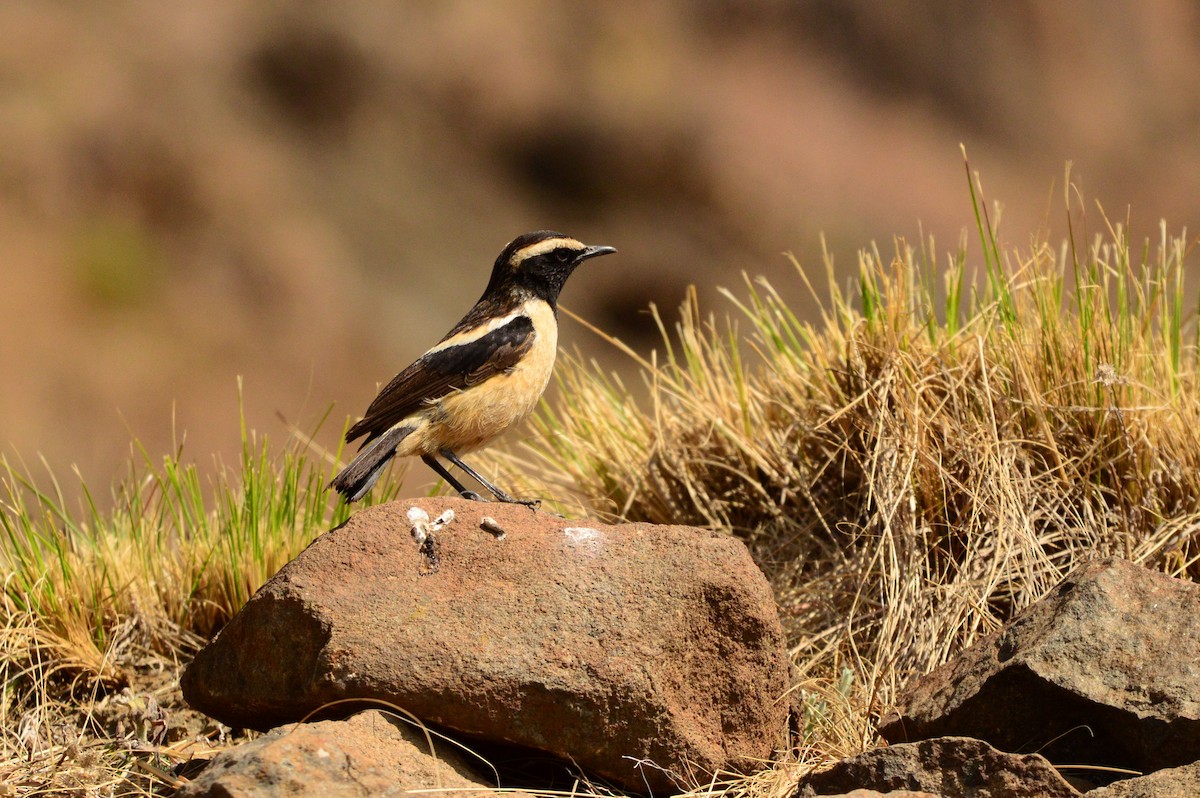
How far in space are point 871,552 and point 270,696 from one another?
2.25m

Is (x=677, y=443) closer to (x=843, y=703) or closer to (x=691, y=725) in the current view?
(x=843, y=703)

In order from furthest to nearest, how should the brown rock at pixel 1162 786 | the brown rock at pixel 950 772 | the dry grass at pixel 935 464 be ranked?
1. the dry grass at pixel 935 464
2. the brown rock at pixel 950 772
3. the brown rock at pixel 1162 786

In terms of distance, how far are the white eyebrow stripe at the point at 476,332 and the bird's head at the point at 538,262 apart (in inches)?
6.3

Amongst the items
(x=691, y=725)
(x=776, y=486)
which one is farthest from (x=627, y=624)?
(x=776, y=486)

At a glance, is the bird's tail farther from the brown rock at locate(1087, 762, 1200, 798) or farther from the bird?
the brown rock at locate(1087, 762, 1200, 798)

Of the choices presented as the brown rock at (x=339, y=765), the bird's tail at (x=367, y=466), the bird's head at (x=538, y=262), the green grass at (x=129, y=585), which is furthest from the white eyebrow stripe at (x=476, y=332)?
the brown rock at (x=339, y=765)

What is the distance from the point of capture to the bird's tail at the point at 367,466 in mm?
4027

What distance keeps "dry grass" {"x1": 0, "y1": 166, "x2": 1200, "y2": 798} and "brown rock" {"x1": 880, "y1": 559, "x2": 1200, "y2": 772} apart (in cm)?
51

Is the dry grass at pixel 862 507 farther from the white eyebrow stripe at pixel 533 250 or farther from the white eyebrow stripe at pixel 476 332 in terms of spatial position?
the white eyebrow stripe at pixel 533 250

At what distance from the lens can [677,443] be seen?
5156 mm

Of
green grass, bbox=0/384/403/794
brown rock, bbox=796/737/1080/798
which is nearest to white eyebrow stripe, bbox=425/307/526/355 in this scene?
green grass, bbox=0/384/403/794

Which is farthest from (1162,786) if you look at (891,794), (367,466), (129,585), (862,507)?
(129,585)

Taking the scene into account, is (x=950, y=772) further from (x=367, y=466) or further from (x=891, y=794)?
(x=367, y=466)

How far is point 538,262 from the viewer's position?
482 cm
